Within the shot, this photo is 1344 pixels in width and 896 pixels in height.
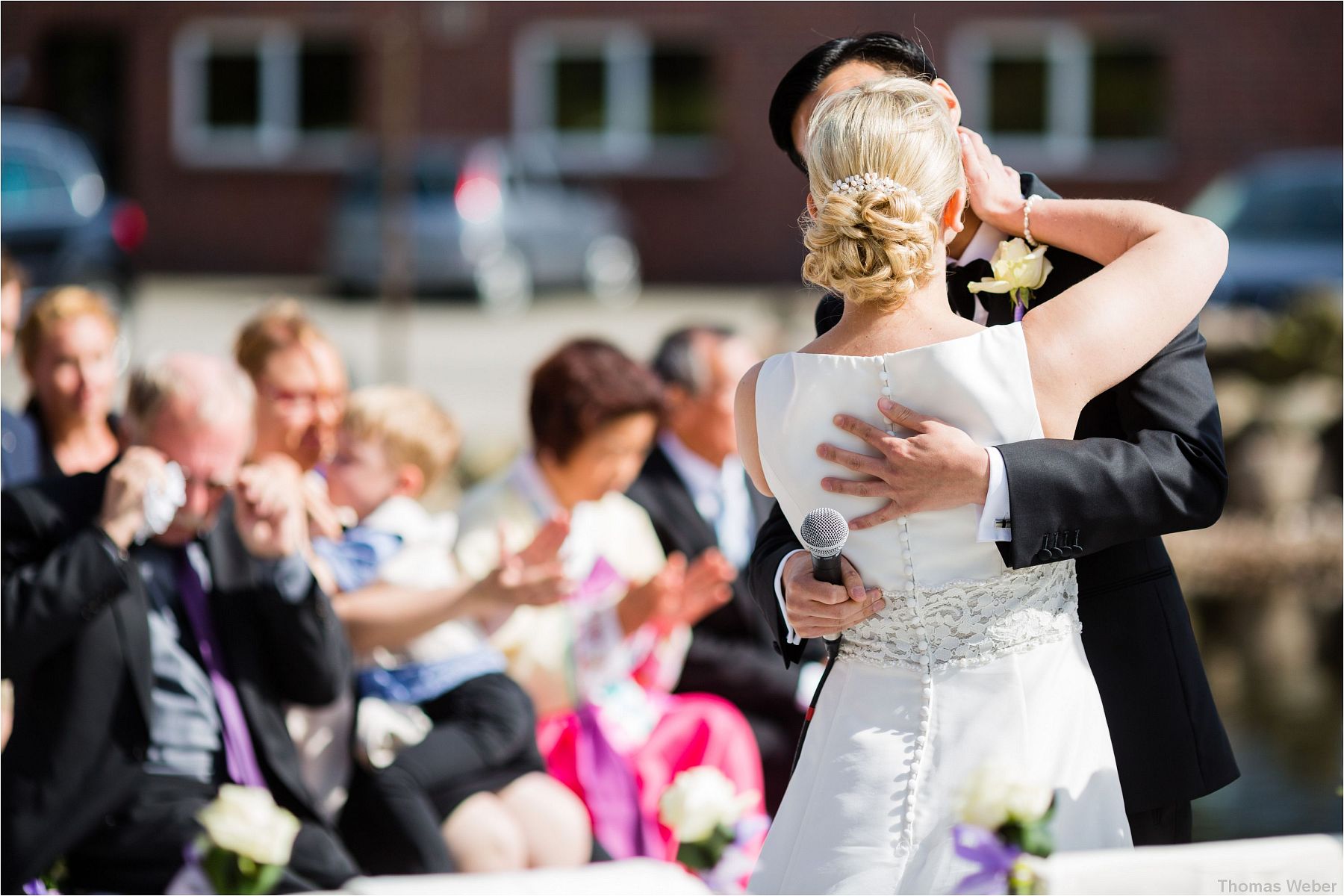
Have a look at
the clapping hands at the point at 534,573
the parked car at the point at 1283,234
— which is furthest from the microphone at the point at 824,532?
the parked car at the point at 1283,234

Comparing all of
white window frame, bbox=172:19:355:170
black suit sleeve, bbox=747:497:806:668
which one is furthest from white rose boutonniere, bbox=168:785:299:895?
white window frame, bbox=172:19:355:170

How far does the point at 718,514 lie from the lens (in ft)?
15.4

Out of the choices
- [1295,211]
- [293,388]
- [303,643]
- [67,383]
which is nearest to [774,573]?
[303,643]

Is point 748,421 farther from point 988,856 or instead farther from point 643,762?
point 643,762

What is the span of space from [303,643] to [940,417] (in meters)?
1.57

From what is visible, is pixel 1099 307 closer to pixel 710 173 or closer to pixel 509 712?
pixel 509 712

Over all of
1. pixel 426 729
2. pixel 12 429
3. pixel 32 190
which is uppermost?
pixel 32 190

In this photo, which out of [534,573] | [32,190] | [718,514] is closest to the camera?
[534,573]

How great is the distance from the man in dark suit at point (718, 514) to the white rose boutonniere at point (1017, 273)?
1946 mm

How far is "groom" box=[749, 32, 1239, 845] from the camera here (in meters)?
2.07

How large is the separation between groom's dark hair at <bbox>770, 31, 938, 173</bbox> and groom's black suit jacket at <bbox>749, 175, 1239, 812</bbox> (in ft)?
0.99

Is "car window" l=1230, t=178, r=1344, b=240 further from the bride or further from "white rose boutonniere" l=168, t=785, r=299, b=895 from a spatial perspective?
"white rose boutonniere" l=168, t=785, r=299, b=895

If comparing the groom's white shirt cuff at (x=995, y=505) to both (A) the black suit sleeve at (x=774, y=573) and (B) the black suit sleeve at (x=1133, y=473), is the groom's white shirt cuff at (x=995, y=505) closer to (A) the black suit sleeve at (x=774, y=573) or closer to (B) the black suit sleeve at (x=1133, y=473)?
(B) the black suit sleeve at (x=1133, y=473)

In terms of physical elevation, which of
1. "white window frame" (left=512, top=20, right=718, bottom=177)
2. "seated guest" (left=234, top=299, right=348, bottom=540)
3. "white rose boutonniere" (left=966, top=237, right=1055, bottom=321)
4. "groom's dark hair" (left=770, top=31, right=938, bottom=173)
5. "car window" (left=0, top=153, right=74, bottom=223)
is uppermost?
"white window frame" (left=512, top=20, right=718, bottom=177)
